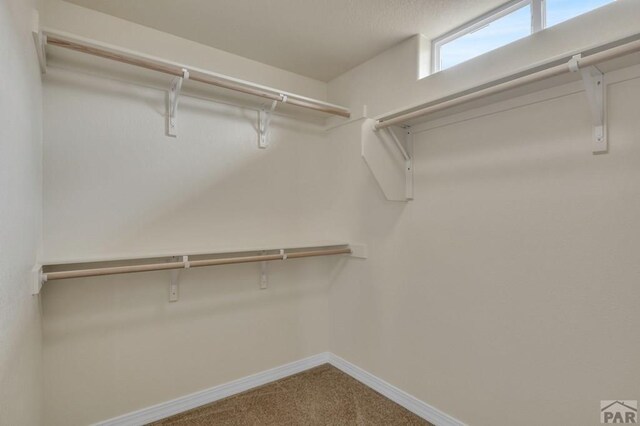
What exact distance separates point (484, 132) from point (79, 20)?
2238 mm

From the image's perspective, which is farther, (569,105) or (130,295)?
(130,295)

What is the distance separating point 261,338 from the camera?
2.38m

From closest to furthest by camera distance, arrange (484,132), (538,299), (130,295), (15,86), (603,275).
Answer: (15,86) → (603,275) → (538,299) → (484,132) → (130,295)

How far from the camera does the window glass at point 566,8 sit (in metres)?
1.42

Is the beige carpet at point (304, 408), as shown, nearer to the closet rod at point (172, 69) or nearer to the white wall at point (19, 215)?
the white wall at point (19, 215)

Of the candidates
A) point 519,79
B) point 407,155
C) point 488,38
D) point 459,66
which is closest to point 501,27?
point 488,38

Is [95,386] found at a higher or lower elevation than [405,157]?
lower

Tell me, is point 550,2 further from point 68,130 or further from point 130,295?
point 130,295

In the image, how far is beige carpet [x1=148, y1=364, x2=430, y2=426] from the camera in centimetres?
195

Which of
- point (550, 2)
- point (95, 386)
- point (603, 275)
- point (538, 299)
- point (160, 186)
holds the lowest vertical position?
point (95, 386)

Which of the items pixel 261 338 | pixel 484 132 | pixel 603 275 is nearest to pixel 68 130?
pixel 261 338

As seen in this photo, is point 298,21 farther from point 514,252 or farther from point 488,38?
point 514,252

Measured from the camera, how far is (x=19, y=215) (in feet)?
3.72

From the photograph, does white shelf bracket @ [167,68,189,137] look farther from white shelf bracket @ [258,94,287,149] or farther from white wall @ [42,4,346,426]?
white shelf bracket @ [258,94,287,149]
